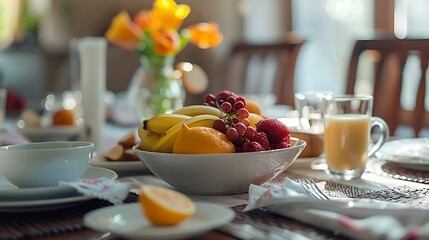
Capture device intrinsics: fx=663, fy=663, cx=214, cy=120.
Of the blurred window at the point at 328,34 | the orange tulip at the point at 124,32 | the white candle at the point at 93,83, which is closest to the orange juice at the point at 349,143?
the white candle at the point at 93,83

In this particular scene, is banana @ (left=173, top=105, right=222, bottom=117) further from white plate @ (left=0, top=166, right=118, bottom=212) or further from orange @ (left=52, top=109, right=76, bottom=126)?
orange @ (left=52, top=109, right=76, bottom=126)

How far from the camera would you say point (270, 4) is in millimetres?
4176

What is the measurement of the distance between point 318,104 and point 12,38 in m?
4.16

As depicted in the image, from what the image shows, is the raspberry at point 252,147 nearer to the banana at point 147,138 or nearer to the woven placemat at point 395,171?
the banana at point 147,138

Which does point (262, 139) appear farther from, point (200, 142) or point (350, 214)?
point (350, 214)

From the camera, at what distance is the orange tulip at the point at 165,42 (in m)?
1.75

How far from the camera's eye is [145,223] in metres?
0.67

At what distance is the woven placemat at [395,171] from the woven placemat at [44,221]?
1.55 feet

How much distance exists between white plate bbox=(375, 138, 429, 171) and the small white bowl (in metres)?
0.55

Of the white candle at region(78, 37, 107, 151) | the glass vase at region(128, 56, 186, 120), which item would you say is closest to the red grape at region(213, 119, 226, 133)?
the white candle at region(78, 37, 107, 151)

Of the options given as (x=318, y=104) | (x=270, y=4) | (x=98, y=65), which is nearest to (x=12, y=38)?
(x=270, y=4)

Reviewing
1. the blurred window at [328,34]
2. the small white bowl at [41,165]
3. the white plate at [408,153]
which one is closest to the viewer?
the small white bowl at [41,165]

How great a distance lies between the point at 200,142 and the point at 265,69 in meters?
1.68

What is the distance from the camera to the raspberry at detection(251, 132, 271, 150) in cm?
92
